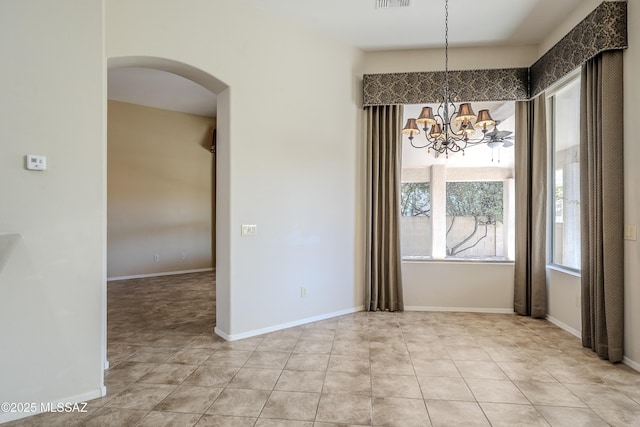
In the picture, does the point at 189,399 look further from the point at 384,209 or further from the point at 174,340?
the point at 384,209

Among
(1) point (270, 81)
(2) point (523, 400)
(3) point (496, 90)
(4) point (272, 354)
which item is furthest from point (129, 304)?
(3) point (496, 90)

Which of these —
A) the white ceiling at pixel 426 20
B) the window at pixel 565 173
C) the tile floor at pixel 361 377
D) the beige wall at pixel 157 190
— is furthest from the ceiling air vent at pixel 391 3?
the beige wall at pixel 157 190

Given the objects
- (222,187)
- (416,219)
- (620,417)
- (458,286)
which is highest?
(222,187)

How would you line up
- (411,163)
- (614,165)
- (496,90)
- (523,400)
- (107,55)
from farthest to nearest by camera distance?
(411,163), (496,90), (614,165), (107,55), (523,400)

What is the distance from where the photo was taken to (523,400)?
90.5 inches

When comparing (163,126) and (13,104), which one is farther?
(163,126)

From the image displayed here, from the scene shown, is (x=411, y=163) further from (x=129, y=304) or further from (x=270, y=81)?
(x=129, y=304)

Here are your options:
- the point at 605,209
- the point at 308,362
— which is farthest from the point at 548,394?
the point at 308,362

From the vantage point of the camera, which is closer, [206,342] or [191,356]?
[191,356]

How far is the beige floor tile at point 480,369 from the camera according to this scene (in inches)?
104

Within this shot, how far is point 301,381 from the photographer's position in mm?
2562

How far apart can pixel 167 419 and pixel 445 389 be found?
1.90 meters

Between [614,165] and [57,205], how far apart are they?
436 cm

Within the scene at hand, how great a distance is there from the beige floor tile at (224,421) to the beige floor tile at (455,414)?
1.13m
